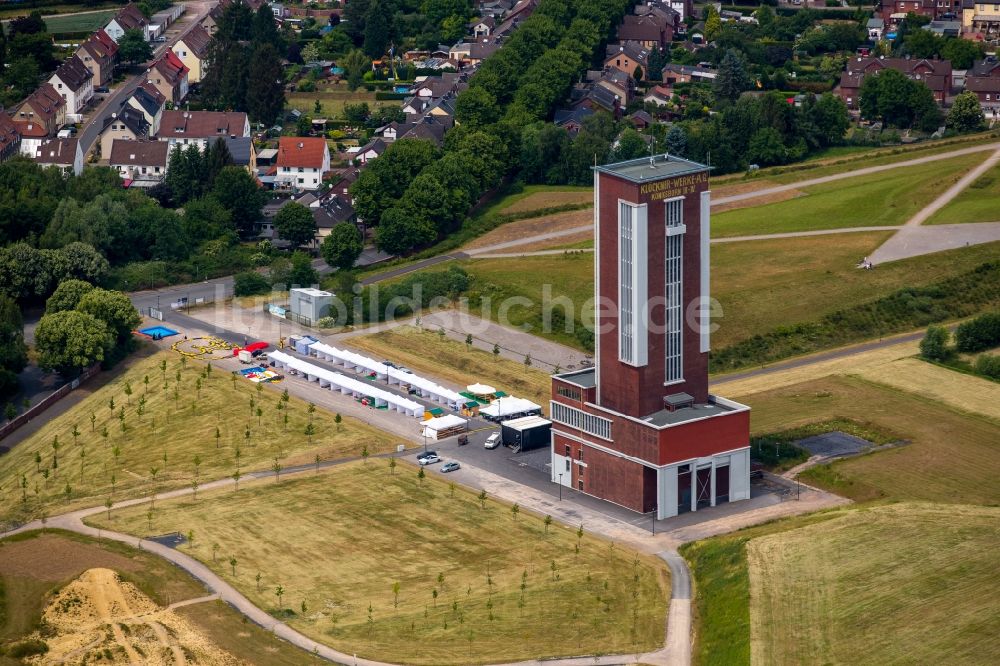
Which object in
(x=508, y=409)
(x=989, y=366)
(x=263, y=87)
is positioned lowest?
(x=508, y=409)

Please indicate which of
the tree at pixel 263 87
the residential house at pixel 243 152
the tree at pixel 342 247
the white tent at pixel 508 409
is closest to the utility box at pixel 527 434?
the white tent at pixel 508 409

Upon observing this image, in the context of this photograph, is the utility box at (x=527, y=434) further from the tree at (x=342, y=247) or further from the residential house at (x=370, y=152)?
the residential house at (x=370, y=152)

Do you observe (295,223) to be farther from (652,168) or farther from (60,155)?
(652,168)

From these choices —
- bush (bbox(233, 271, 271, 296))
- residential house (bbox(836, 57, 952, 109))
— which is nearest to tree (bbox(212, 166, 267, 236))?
bush (bbox(233, 271, 271, 296))

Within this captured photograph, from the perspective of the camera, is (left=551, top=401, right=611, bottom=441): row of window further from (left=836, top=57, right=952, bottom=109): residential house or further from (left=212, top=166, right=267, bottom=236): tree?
(left=836, top=57, right=952, bottom=109): residential house

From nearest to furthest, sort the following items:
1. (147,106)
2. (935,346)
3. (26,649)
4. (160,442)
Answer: (26,649), (160,442), (935,346), (147,106)

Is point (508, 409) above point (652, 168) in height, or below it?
below

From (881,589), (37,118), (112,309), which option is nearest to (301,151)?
(37,118)

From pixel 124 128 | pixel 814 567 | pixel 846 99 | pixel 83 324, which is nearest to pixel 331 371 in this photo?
pixel 83 324
